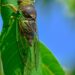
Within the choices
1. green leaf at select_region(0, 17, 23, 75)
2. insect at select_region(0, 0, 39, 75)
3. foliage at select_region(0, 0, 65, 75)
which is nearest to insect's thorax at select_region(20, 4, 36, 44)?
insect at select_region(0, 0, 39, 75)

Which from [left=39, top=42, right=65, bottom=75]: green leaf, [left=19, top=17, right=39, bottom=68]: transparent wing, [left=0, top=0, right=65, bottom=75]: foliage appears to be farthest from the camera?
[left=19, top=17, right=39, bottom=68]: transparent wing

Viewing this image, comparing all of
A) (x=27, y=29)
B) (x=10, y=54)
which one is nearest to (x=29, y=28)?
(x=27, y=29)

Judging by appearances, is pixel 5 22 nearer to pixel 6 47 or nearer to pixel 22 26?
pixel 6 47

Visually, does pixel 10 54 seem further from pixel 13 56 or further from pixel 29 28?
pixel 29 28

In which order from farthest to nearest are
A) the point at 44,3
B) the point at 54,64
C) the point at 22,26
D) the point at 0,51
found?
the point at 44,3 → the point at 22,26 → the point at 54,64 → the point at 0,51

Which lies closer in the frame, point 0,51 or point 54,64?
point 0,51

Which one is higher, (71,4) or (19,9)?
(19,9)

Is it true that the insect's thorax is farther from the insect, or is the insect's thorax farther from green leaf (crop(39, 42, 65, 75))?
green leaf (crop(39, 42, 65, 75))

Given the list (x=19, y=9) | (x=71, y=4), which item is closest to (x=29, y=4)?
(x=19, y=9)
